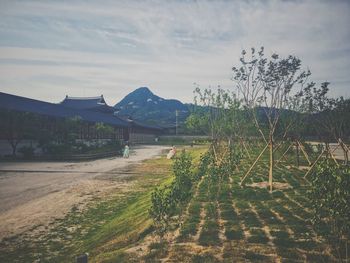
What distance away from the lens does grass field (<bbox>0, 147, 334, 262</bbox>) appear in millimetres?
6672

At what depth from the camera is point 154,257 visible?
6.60 m

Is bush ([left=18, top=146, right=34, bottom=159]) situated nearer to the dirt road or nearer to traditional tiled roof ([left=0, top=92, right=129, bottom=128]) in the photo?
traditional tiled roof ([left=0, top=92, right=129, bottom=128])

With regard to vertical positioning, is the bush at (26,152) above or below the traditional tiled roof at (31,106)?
below

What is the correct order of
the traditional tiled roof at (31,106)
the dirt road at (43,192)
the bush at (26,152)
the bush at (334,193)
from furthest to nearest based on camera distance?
the traditional tiled roof at (31,106) → the bush at (26,152) → the dirt road at (43,192) → the bush at (334,193)

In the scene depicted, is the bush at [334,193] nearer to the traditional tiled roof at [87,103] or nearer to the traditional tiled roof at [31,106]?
the traditional tiled roof at [31,106]

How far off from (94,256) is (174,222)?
251cm

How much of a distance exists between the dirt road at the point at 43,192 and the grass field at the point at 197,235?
0.86m

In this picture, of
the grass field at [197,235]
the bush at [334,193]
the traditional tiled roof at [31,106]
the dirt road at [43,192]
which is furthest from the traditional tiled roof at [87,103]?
the bush at [334,193]

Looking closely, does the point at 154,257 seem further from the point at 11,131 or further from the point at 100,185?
the point at 11,131

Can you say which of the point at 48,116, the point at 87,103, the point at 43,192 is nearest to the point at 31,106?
the point at 48,116

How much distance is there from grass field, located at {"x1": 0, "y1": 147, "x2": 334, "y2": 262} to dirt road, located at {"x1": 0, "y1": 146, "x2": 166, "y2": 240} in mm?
861

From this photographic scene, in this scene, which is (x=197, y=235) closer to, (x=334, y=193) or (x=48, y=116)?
(x=334, y=193)

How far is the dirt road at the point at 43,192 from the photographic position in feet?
34.1

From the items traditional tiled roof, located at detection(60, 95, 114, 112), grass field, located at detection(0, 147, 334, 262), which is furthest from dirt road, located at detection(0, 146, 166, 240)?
traditional tiled roof, located at detection(60, 95, 114, 112)
